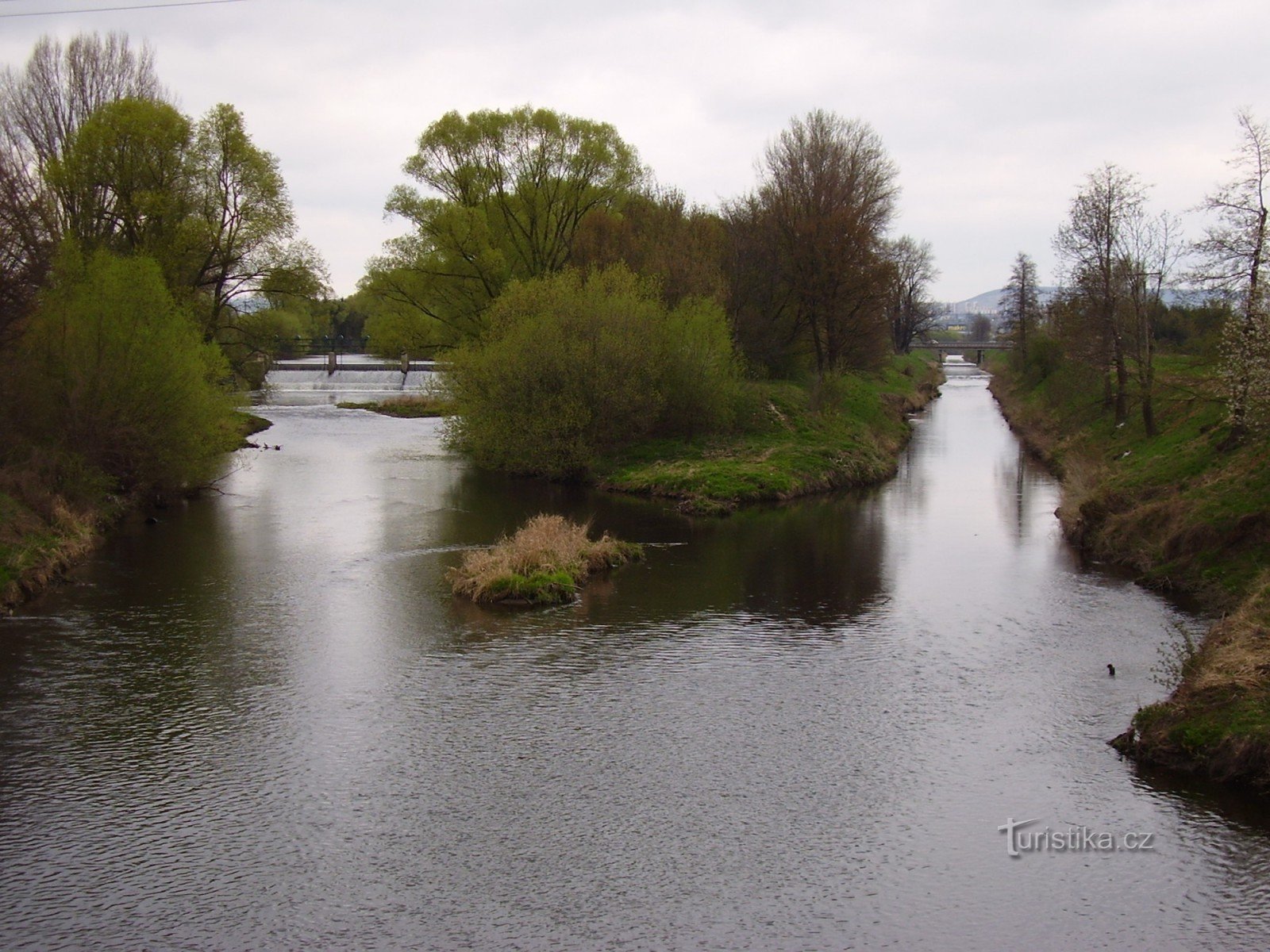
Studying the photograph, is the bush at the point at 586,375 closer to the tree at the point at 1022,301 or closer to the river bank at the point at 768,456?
the river bank at the point at 768,456

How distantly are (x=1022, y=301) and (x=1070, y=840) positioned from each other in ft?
222

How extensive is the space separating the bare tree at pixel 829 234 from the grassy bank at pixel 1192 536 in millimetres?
9604

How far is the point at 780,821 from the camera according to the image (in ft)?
36.1

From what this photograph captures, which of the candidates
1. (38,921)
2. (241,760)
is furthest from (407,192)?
(38,921)

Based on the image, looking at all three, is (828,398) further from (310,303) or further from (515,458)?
(310,303)

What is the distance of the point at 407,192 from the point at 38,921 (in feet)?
144

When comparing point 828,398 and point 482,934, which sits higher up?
point 828,398

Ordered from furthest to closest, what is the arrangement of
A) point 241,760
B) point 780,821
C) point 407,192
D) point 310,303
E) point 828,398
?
1. point 407,192
2. point 310,303
3. point 828,398
4. point 241,760
5. point 780,821

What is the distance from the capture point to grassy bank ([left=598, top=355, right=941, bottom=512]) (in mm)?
33156

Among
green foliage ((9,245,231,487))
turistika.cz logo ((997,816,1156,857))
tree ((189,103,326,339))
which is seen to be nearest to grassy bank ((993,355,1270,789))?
turistika.cz logo ((997,816,1156,857))

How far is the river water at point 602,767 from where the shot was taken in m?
9.31

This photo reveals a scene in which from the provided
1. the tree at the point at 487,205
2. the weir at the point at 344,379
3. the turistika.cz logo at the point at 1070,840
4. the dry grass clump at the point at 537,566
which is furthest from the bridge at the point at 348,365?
the turistika.cz logo at the point at 1070,840

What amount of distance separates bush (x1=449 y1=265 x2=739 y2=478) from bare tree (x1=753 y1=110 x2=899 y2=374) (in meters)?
7.09

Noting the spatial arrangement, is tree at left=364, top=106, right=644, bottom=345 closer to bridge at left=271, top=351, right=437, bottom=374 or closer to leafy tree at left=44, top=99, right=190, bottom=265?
leafy tree at left=44, top=99, right=190, bottom=265
